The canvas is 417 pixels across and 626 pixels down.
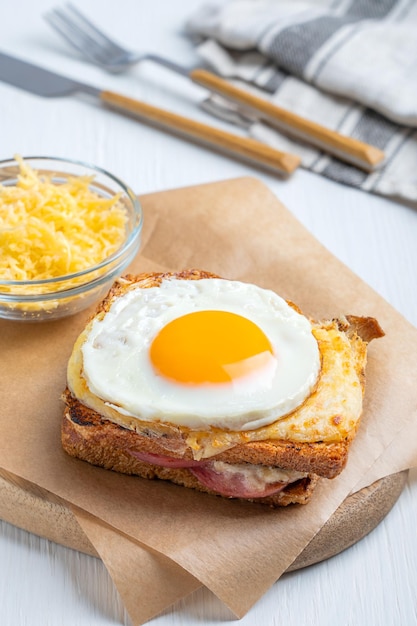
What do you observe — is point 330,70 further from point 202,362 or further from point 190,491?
point 190,491

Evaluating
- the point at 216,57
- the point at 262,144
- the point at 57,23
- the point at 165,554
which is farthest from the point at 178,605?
the point at 57,23

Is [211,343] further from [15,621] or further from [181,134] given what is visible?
[181,134]

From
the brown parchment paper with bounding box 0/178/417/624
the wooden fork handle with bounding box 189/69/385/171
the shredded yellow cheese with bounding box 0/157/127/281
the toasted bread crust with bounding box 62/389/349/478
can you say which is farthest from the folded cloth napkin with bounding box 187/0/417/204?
the toasted bread crust with bounding box 62/389/349/478

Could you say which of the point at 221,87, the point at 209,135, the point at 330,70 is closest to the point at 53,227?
the point at 209,135

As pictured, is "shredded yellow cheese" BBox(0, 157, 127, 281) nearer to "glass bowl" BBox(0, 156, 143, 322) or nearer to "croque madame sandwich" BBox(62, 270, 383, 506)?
"glass bowl" BBox(0, 156, 143, 322)

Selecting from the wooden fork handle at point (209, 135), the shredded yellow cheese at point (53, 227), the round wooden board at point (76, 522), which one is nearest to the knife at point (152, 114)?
the wooden fork handle at point (209, 135)

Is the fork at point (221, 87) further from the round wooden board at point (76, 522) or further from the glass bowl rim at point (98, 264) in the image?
the round wooden board at point (76, 522)
